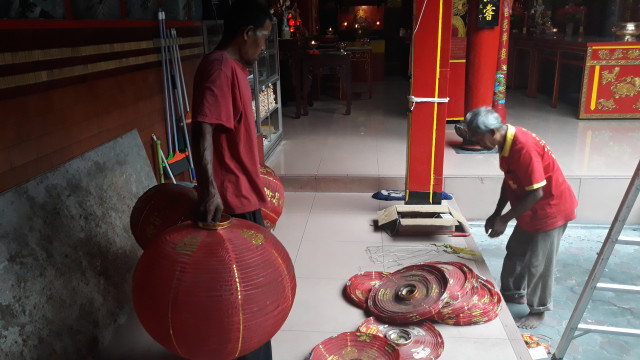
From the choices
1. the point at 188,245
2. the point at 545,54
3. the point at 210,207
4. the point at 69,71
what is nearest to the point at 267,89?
the point at 69,71

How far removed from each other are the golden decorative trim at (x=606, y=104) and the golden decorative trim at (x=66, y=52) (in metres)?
5.77

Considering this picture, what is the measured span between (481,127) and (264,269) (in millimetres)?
1588

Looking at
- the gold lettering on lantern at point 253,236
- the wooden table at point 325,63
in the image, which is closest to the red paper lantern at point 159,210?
the gold lettering on lantern at point 253,236

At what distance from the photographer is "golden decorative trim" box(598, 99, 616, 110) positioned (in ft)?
21.0

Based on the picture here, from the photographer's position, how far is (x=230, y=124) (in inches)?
65.0

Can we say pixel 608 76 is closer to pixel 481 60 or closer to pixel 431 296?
pixel 481 60

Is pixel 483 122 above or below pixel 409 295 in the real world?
above

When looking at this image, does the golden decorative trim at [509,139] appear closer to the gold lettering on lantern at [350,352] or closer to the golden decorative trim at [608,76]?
the gold lettering on lantern at [350,352]

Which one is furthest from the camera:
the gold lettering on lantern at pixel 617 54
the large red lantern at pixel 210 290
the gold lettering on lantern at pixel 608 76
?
the gold lettering on lantern at pixel 608 76

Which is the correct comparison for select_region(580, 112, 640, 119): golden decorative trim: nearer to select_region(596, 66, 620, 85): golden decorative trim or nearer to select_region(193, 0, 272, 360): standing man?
select_region(596, 66, 620, 85): golden decorative trim

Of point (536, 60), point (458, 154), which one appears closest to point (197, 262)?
point (458, 154)

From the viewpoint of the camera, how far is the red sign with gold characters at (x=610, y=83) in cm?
625

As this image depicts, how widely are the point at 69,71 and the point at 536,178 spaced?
7.68 feet

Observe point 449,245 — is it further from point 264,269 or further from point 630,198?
point 264,269
